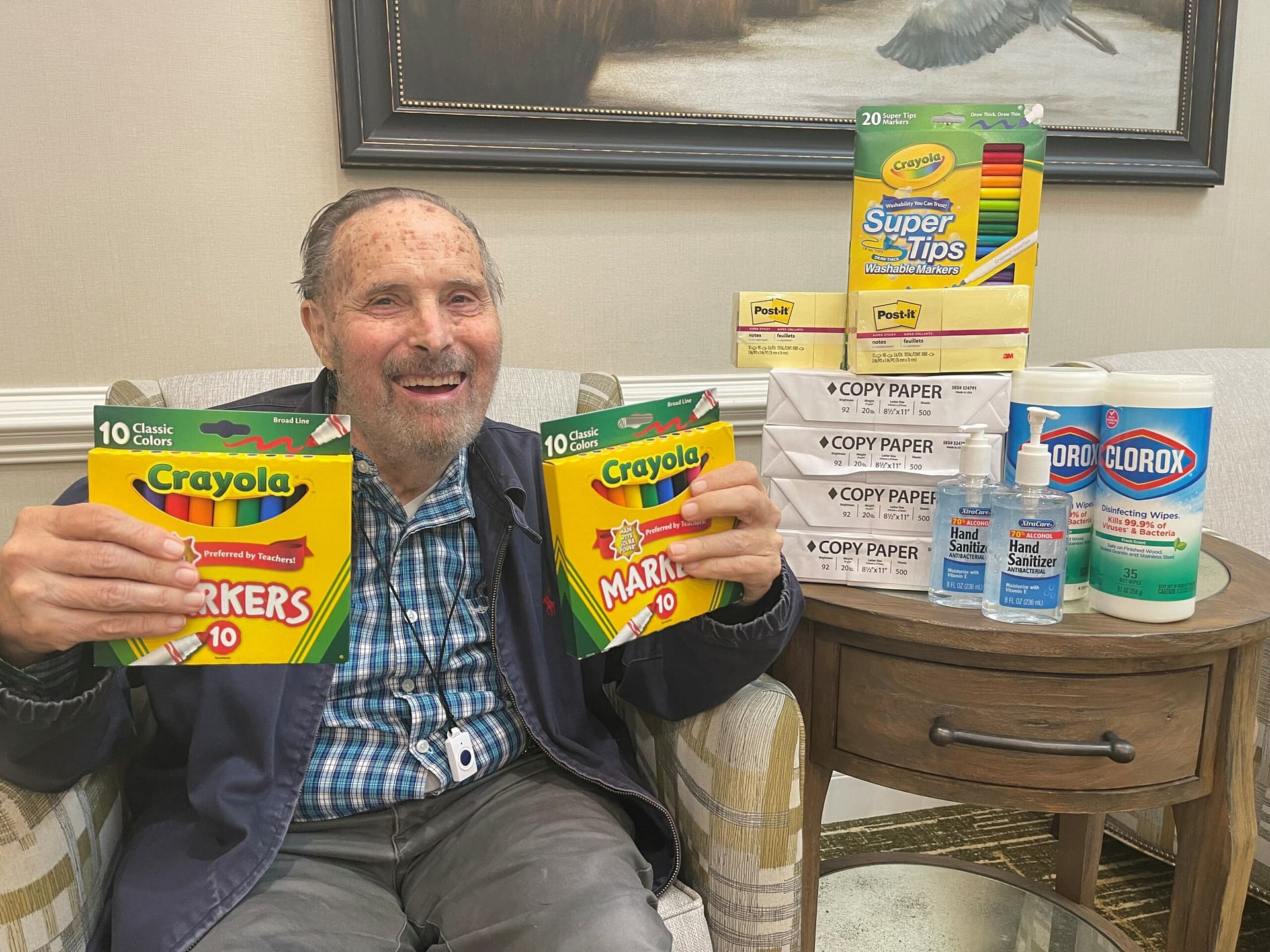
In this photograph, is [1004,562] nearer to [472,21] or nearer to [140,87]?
[472,21]

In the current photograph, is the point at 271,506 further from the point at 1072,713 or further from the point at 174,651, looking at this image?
the point at 1072,713

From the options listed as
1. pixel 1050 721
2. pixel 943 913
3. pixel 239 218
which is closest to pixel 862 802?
pixel 943 913

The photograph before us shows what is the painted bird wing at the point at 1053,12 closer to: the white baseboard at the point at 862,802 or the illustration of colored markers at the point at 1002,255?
the illustration of colored markers at the point at 1002,255

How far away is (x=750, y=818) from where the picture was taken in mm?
961

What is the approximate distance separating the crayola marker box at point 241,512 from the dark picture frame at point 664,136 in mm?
808

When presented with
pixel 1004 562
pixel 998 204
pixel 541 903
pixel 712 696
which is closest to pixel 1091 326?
pixel 998 204

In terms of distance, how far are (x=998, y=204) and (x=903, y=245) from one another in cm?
12

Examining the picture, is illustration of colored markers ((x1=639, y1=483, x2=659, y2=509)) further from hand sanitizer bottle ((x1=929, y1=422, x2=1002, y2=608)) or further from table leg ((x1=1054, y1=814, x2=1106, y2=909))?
table leg ((x1=1054, y1=814, x2=1106, y2=909))

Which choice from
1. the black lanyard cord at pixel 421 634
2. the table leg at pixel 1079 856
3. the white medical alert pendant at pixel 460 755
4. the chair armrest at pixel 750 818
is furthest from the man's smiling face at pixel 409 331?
the table leg at pixel 1079 856

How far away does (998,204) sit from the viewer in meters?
1.04

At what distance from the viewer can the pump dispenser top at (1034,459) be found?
0.96 meters

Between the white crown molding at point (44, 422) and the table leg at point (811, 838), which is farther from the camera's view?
the white crown molding at point (44, 422)

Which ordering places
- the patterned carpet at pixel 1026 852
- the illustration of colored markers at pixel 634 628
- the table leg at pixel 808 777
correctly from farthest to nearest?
the patterned carpet at pixel 1026 852
the table leg at pixel 808 777
the illustration of colored markers at pixel 634 628

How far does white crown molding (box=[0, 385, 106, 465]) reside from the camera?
1.43 m
